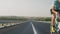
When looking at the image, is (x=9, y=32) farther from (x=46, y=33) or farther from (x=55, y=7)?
(x=55, y=7)

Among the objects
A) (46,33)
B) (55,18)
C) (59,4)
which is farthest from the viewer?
(46,33)

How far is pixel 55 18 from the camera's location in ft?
7.59

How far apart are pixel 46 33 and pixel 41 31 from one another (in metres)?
0.15

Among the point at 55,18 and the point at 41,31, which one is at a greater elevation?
the point at 55,18

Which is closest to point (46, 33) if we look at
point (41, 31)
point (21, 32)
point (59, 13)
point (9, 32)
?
point (41, 31)

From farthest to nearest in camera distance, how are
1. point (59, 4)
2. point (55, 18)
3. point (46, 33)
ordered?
point (46, 33), point (55, 18), point (59, 4)

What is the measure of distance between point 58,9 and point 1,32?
143 centimetres

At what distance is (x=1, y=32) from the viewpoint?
3.08 meters

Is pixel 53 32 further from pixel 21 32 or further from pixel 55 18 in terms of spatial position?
pixel 21 32

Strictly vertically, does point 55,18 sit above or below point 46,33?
above

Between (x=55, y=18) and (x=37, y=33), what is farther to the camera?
(x=37, y=33)

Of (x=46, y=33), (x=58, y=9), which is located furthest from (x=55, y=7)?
(x=46, y=33)

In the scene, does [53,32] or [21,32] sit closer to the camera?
[53,32]

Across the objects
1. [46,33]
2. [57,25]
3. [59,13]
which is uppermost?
[59,13]
